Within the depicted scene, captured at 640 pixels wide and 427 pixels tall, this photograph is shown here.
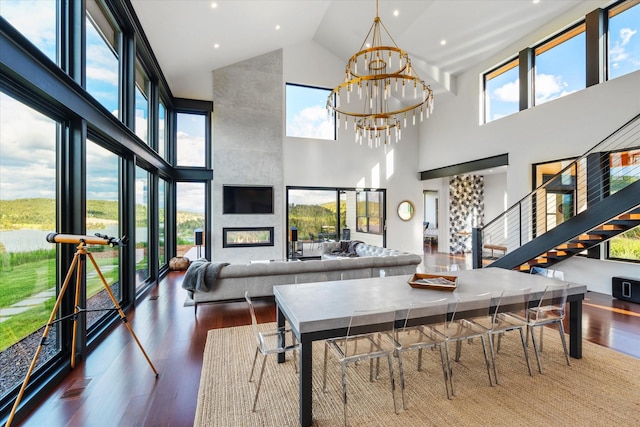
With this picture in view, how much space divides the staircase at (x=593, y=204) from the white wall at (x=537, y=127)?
0.83 ft

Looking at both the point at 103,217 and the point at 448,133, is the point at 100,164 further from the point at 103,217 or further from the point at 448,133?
the point at 448,133

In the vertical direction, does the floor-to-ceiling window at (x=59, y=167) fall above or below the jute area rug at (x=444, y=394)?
above

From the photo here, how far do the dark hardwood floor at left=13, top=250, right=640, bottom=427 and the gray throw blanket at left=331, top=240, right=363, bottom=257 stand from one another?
9.46 feet

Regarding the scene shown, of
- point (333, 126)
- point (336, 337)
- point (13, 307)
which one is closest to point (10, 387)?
point (13, 307)

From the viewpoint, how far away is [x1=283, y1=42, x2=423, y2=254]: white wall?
28.1 feet

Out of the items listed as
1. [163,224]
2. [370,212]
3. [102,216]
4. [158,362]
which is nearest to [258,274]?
[158,362]

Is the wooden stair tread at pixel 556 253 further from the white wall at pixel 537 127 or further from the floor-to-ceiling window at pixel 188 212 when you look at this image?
the floor-to-ceiling window at pixel 188 212

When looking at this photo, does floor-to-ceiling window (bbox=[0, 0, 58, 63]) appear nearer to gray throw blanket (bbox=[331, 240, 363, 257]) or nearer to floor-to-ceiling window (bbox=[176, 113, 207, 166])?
floor-to-ceiling window (bbox=[176, 113, 207, 166])

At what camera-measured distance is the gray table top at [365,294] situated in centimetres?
203

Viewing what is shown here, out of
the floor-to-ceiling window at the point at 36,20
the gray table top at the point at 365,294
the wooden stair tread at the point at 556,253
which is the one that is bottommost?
the wooden stair tread at the point at 556,253

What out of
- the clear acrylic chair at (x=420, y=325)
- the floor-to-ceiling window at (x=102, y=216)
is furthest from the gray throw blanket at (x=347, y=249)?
the clear acrylic chair at (x=420, y=325)

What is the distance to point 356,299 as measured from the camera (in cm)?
240

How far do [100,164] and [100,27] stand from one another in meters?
1.69

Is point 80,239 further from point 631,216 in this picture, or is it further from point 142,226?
point 631,216
